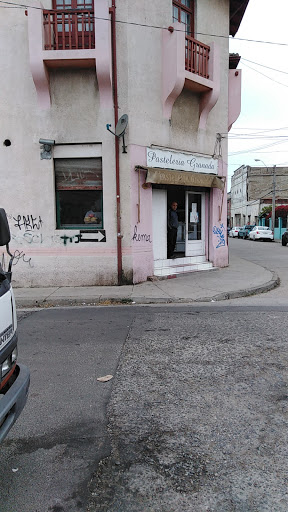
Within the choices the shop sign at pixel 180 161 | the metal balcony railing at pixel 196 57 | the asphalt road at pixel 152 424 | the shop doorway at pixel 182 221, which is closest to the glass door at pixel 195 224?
the shop doorway at pixel 182 221

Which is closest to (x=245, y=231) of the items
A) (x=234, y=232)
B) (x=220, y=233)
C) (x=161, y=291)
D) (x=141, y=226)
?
(x=234, y=232)

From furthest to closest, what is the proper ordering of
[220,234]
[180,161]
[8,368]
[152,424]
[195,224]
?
[220,234], [195,224], [180,161], [152,424], [8,368]

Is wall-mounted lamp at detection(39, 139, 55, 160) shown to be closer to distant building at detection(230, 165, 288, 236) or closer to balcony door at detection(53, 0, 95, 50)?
balcony door at detection(53, 0, 95, 50)

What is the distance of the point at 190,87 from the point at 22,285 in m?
7.29

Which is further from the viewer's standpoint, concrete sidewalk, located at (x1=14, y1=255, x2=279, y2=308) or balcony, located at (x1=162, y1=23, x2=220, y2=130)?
balcony, located at (x1=162, y1=23, x2=220, y2=130)

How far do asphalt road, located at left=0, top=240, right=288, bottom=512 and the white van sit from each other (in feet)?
1.75

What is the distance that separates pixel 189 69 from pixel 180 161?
97.1 inches

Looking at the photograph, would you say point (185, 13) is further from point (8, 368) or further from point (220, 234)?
point (8, 368)

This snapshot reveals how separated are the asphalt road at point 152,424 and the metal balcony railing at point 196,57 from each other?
7.77 meters

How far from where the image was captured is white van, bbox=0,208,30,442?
217 centimetres

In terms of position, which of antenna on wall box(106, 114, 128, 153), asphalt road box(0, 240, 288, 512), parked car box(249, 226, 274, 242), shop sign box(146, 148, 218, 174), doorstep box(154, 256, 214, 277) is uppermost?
antenna on wall box(106, 114, 128, 153)

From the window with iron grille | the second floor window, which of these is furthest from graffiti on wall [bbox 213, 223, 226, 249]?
the second floor window

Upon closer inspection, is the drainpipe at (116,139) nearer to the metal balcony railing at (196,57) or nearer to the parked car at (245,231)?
the metal balcony railing at (196,57)

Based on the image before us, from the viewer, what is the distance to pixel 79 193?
9.51m
